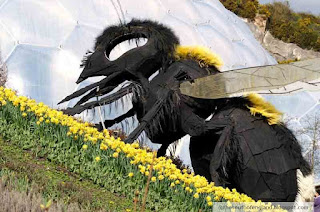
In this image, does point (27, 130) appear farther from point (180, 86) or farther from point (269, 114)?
point (269, 114)

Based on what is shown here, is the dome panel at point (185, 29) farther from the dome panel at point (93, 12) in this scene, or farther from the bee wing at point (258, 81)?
the bee wing at point (258, 81)

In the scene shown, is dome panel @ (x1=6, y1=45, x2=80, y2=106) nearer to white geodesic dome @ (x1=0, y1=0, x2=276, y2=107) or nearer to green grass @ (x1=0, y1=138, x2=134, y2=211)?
white geodesic dome @ (x1=0, y1=0, x2=276, y2=107)

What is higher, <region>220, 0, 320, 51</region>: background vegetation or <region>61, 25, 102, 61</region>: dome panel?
<region>220, 0, 320, 51</region>: background vegetation

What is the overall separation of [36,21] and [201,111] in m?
5.93

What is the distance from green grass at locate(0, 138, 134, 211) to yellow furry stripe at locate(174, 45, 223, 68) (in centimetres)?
152

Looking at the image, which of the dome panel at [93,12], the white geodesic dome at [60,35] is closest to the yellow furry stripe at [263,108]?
the white geodesic dome at [60,35]

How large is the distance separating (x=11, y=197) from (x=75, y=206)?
1.44 feet

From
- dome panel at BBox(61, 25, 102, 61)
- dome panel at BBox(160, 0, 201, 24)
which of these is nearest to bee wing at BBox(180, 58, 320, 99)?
dome panel at BBox(61, 25, 102, 61)

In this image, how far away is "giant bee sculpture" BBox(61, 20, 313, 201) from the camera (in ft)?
14.9

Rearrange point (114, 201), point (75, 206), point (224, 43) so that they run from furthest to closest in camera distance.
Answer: point (224, 43) < point (114, 201) < point (75, 206)

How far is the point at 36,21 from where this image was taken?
32.1 ft

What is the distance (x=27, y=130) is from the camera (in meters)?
4.65

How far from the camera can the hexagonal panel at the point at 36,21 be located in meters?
9.70

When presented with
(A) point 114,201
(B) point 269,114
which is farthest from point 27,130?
(B) point 269,114
